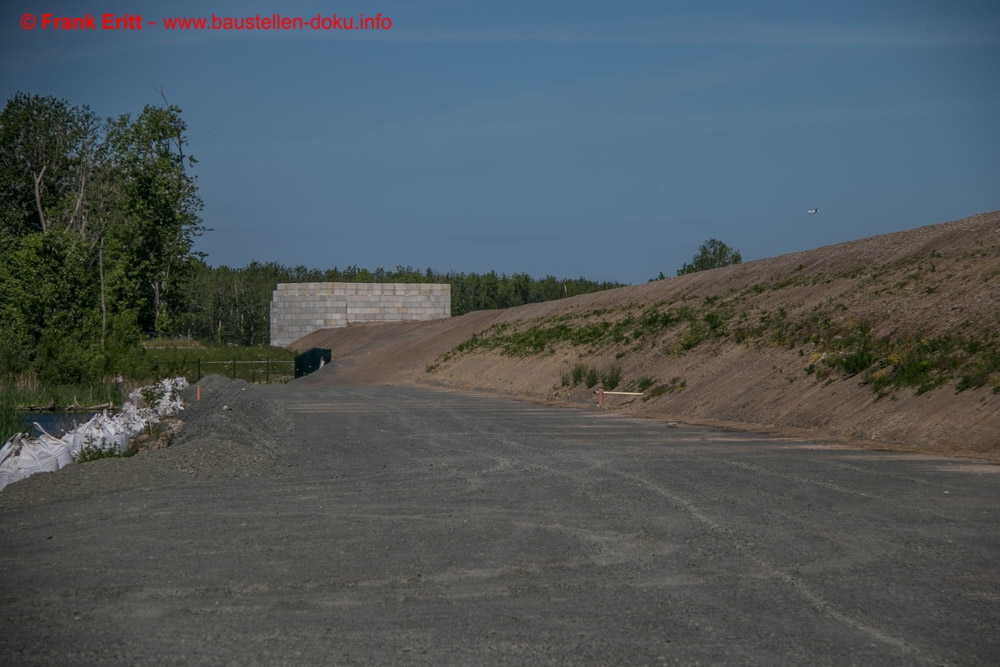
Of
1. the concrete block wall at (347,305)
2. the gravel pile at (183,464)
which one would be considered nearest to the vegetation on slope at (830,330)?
the gravel pile at (183,464)

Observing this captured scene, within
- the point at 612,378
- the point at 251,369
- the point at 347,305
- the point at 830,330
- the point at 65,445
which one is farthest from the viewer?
the point at 347,305

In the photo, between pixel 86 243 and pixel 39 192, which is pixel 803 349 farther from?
pixel 39 192

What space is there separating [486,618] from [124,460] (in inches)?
393

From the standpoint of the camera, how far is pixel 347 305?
101 metres

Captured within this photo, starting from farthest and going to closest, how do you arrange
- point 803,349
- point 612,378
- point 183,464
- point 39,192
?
point 39,192 → point 612,378 → point 803,349 → point 183,464

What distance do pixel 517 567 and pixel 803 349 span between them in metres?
25.9

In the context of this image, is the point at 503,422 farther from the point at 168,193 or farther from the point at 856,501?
the point at 168,193

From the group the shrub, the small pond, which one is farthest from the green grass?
the shrub

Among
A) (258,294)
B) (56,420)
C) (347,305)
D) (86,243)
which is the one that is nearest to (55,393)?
(56,420)

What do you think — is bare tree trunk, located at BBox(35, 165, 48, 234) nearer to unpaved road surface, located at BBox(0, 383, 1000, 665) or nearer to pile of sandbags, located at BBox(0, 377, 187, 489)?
pile of sandbags, located at BBox(0, 377, 187, 489)

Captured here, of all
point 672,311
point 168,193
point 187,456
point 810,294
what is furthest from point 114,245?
point 187,456

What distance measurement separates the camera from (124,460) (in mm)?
15617

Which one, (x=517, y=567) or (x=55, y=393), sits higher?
(x=55, y=393)

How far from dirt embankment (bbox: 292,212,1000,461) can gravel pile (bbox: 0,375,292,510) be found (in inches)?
511
